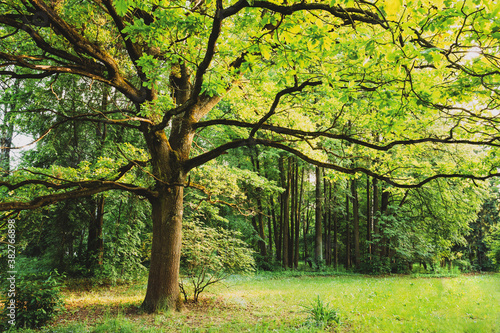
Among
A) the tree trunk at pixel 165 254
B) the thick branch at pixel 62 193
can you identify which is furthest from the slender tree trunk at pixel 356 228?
the thick branch at pixel 62 193

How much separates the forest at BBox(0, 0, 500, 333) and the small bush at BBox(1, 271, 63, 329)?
2 cm

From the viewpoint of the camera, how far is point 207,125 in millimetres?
6129

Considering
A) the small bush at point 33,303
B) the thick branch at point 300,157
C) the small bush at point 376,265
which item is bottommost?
the small bush at point 376,265

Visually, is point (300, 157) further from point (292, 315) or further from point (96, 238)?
point (96, 238)

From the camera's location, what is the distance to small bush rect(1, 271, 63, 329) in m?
5.14

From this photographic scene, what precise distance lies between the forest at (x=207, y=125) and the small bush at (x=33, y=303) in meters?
0.02

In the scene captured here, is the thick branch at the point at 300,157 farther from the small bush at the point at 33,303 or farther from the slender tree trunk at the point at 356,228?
the slender tree trunk at the point at 356,228

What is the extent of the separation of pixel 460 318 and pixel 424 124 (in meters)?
4.80

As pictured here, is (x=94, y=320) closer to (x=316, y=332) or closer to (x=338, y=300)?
(x=316, y=332)

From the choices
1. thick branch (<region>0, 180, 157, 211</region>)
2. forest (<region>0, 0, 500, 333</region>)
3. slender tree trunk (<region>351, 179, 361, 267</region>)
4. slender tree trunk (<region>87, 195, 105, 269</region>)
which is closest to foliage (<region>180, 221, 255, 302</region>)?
forest (<region>0, 0, 500, 333</region>)

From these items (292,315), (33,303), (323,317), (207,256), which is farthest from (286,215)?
(33,303)

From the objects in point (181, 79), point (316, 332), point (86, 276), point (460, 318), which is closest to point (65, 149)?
point (86, 276)

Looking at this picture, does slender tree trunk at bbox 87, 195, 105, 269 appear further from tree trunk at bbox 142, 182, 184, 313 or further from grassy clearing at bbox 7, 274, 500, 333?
tree trunk at bbox 142, 182, 184, 313

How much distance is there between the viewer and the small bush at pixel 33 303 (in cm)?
514
